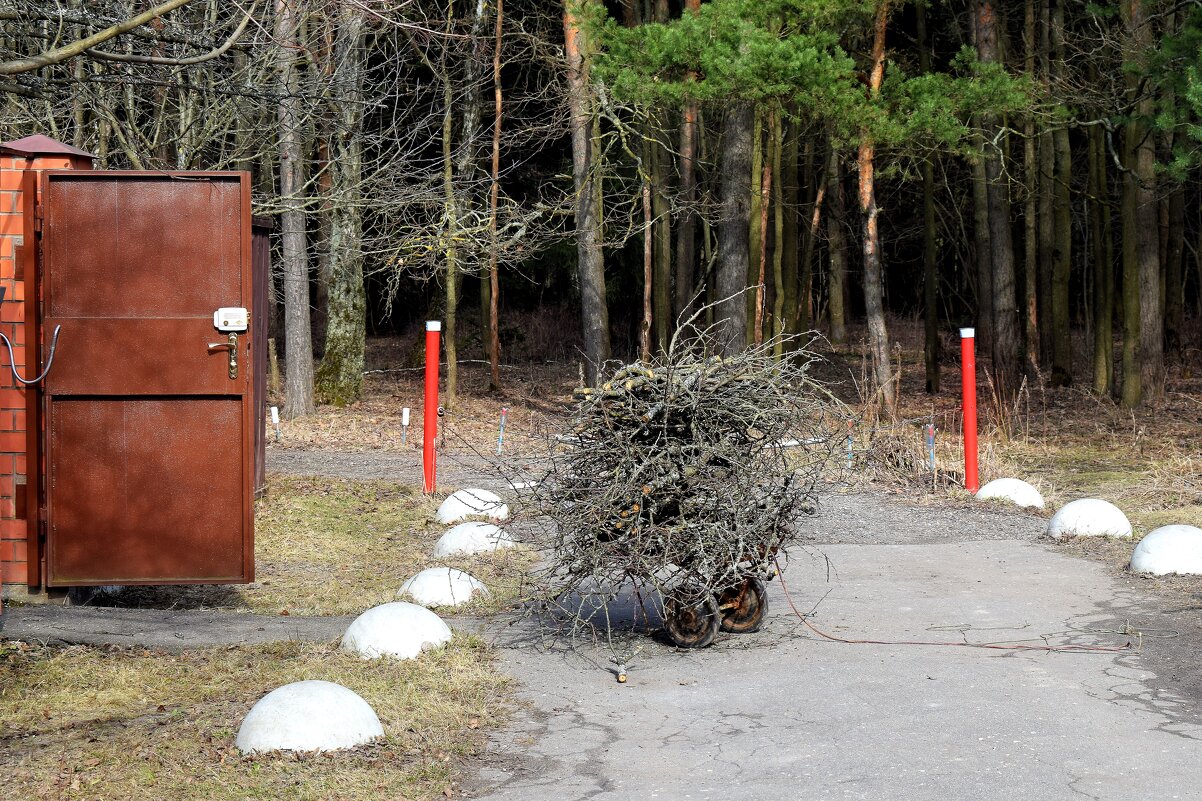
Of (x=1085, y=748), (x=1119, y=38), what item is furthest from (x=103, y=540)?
(x=1119, y=38)

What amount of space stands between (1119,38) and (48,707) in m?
17.6

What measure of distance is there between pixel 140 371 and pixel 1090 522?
24.2 ft

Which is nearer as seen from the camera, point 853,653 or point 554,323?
point 853,653

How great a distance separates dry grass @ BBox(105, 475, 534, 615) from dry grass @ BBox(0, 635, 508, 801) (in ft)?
4.78

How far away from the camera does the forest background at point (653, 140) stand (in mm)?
13883

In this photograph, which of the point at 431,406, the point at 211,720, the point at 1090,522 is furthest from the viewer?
the point at 431,406

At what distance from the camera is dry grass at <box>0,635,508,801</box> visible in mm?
4762

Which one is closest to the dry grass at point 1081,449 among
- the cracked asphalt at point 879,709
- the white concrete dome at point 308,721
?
the cracked asphalt at point 879,709

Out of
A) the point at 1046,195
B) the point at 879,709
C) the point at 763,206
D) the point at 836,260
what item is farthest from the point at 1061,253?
the point at 879,709

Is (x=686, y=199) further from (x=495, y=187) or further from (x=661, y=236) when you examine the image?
(x=495, y=187)

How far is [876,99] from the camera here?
16703 mm

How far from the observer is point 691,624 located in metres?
6.88

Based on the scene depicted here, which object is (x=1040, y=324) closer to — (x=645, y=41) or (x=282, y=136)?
(x=645, y=41)

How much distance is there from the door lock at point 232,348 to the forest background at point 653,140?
5.45 feet
